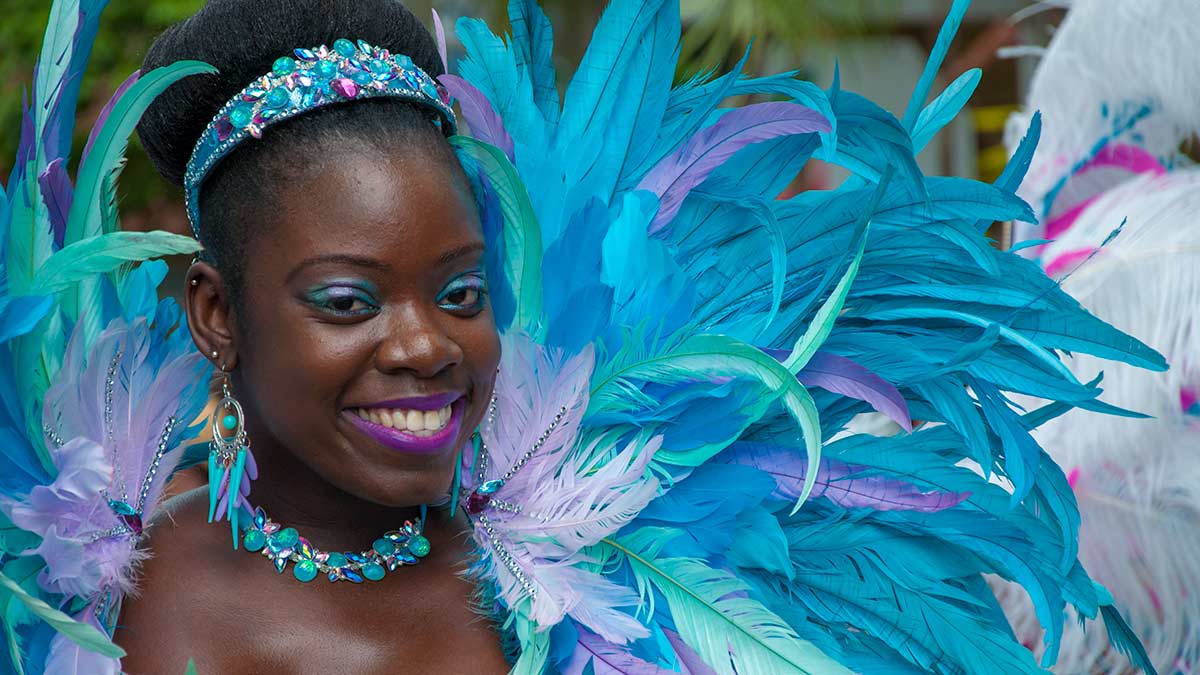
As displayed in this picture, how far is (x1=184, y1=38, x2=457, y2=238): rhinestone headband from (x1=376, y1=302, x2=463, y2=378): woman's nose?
29 cm

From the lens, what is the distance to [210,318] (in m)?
1.86

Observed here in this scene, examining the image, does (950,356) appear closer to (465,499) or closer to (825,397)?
(825,397)

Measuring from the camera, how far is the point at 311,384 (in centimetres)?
174

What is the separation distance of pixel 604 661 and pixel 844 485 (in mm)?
431

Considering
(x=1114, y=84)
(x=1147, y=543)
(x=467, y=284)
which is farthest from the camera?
(x=1114, y=84)

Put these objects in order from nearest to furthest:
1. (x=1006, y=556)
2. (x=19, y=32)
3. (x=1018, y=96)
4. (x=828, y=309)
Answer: (x=828, y=309)
(x=1006, y=556)
(x=19, y=32)
(x=1018, y=96)

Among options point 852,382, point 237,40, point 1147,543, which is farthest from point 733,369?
point 1147,543

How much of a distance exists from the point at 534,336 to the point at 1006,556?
76 centimetres

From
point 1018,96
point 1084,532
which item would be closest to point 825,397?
point 1084,532

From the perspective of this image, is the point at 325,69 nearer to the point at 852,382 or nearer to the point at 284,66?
the point at 284,66

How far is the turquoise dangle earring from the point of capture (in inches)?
73.5

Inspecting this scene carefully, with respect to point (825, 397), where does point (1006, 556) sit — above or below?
below

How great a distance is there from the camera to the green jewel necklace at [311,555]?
1895 millimetres

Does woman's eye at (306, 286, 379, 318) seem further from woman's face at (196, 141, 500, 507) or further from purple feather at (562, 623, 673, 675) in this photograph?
purple feather at (562, 623, 673, 675)
